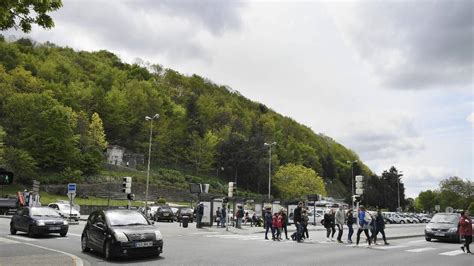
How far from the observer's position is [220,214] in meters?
34.3

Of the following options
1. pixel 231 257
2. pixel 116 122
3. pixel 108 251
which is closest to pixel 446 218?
pixel 231 257

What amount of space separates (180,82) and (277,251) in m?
153

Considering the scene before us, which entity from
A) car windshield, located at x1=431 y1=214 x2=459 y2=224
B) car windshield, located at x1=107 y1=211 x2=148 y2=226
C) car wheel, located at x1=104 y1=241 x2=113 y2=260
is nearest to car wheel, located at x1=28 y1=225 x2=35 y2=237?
car windshield, located at x1=107 y1=211 x2=148 y2=226

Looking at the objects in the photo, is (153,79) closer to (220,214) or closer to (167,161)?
(167,161)

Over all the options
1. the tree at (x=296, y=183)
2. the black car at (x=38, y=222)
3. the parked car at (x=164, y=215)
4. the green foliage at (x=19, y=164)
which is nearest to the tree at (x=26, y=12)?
the black car at (x=38, y=222)

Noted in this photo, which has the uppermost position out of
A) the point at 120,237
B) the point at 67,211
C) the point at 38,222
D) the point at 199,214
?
the point at 199,214

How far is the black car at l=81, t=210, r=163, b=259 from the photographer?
13.8 m

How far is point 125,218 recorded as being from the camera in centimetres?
1509

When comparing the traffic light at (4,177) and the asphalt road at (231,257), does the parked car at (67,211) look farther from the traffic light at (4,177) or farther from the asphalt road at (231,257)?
the traffic light at (4,177)

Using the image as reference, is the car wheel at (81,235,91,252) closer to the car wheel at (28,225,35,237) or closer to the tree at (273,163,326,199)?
the car wheel at (28,225,35,237)

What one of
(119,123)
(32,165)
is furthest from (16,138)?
(119,123)

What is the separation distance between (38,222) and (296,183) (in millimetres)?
82135

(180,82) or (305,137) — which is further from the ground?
(180,82)

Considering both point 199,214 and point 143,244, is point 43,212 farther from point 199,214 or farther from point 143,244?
point 199,214
